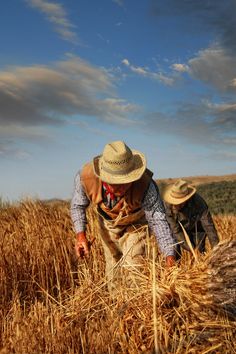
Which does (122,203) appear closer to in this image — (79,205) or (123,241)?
(79,205)

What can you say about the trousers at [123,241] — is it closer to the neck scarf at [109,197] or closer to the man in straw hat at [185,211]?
the neck scarf at [109,197]

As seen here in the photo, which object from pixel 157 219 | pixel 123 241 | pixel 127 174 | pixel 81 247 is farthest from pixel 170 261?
pixel 123 241

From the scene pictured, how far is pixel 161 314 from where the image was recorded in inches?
172

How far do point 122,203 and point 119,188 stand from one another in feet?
0.85

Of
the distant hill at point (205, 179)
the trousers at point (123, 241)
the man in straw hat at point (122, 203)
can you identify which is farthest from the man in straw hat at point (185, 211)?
the distant hill at point (205, 179)

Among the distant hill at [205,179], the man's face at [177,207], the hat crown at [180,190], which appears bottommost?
the man's face at [177,207]

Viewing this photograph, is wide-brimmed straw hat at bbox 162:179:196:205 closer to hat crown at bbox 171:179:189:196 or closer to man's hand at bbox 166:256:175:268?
hat crown at bbox 171:179:189:196

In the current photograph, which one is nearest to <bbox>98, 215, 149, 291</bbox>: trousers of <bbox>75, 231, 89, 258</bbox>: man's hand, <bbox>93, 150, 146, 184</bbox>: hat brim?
<bbox>75, 231, 89, 258</bbox>: man's hand

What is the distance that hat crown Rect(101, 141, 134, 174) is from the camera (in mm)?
4977

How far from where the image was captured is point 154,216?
5094 millimetres

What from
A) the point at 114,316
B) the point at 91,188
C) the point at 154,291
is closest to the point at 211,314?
the point at 154,291

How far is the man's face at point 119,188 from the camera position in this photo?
510 cm

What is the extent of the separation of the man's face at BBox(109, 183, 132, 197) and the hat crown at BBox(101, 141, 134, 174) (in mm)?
162

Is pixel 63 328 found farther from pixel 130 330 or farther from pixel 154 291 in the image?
pixel 154 291
